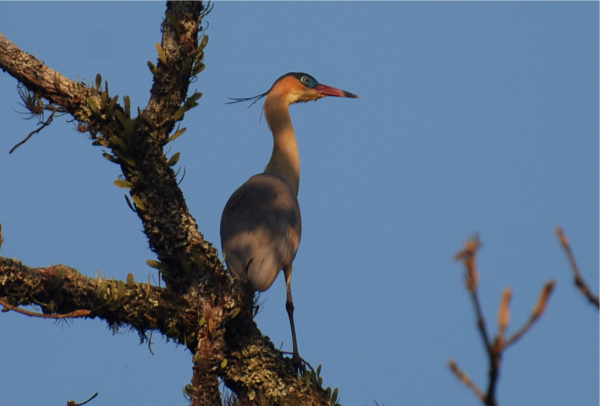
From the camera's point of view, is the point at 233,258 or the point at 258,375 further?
the point at 233,258

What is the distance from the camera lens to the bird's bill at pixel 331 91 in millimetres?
6686

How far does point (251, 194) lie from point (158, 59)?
170 cm

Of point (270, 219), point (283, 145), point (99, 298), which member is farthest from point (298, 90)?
point (99, 298)

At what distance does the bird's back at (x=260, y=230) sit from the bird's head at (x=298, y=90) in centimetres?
134

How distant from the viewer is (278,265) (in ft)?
14.8

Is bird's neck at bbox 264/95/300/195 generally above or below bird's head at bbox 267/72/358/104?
below

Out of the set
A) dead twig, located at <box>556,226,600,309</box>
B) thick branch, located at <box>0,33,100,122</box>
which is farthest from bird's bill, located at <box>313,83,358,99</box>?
dead twig, located at <box>556,226,600,309</box>

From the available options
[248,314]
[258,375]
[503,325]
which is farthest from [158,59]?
[503,325]

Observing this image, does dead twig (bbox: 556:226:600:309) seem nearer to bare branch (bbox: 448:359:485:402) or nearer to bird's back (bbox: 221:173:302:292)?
bare branch (bbox: 448:359:485:402)

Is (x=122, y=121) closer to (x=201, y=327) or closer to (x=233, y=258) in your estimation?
(x=201, y=327)

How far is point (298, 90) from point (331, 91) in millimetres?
438

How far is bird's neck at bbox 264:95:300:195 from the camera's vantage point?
5918 millimetres

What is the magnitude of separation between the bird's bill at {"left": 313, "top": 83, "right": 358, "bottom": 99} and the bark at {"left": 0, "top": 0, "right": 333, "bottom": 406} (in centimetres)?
312

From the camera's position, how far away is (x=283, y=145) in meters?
5.98
